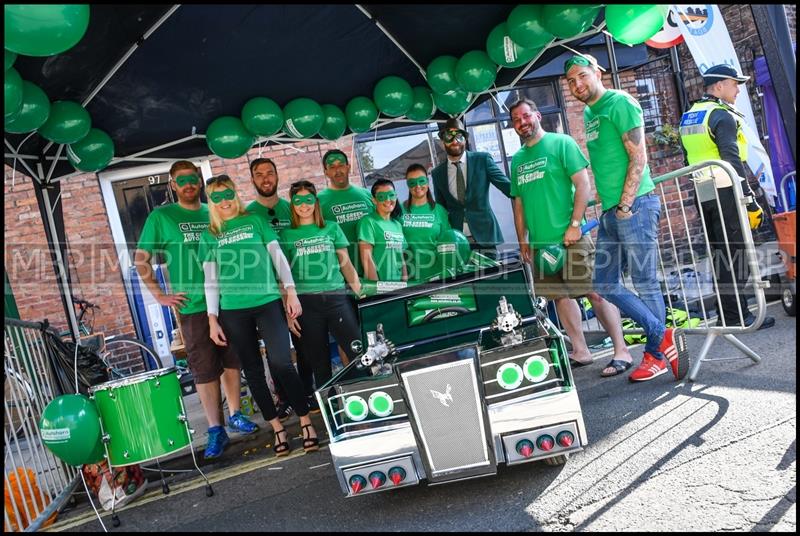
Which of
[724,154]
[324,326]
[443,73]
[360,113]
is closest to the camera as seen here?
[324,326]

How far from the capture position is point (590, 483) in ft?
10.6

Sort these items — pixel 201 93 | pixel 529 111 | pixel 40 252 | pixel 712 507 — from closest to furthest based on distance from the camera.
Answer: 1. pixel 712 507
2. pixel 529 111
3. pixel 201 93
4. pixel 40 252

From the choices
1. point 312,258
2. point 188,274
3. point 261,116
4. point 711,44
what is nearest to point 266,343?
point 312,258

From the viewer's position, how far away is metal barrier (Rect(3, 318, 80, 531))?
4.16 meters

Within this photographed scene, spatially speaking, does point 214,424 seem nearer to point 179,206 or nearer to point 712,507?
point 179,206

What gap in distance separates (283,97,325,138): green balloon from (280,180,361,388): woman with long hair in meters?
1.36

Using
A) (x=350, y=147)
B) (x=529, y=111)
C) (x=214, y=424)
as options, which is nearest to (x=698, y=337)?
(x=529, y=111)

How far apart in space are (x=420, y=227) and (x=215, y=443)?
8.05ft

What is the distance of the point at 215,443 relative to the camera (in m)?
5.17

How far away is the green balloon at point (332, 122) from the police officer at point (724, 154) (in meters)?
3.34

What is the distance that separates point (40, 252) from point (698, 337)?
29.8 feet

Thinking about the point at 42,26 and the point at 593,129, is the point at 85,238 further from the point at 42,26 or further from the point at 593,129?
the point at 593,129

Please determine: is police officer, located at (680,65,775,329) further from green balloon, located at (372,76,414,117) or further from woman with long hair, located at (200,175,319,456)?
woman with long hair, located at (200,175,319,456)

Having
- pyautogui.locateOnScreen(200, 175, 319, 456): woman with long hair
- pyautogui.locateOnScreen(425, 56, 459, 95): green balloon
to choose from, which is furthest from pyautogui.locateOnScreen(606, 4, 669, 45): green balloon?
pyautogui.locateOnScreen(200, 175, 319, 456): woman with long hair
